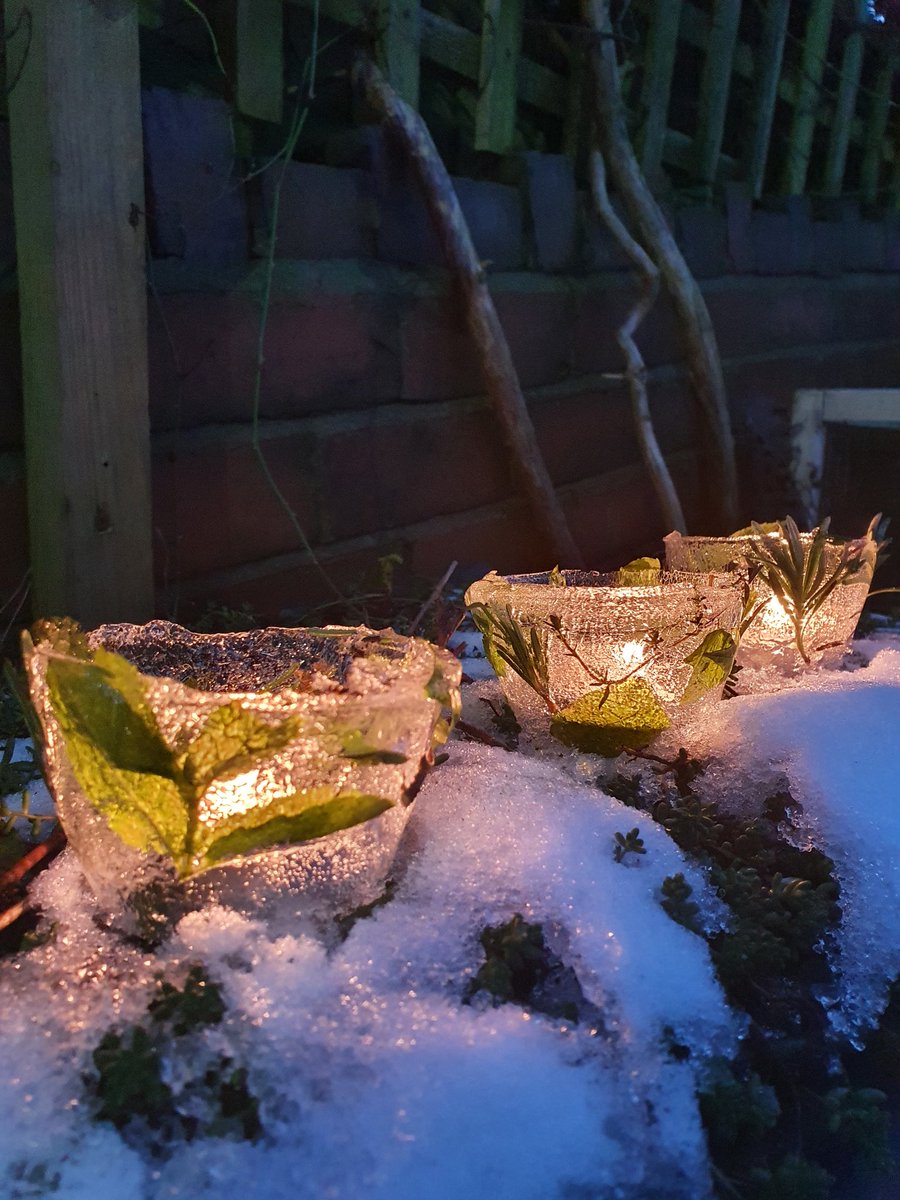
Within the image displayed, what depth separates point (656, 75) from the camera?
3289 mm

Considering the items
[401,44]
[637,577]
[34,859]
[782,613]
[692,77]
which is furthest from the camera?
[692,77]

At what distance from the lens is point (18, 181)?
66.0 inches

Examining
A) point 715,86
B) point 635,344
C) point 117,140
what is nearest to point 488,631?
point 117,140

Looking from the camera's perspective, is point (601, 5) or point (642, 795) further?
point (601, 5)

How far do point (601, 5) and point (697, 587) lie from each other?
2.27m

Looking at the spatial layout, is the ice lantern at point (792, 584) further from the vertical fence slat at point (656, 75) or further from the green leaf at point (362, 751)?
the vertical fence slat at point (656, 75)

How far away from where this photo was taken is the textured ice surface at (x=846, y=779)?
1.02 m

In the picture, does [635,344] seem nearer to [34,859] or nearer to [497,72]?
[497,72]

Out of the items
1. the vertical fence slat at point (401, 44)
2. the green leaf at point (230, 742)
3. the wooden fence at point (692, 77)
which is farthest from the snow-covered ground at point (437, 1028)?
the vertical fence slat at point (401, 44)

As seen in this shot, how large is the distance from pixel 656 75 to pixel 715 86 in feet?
1.26

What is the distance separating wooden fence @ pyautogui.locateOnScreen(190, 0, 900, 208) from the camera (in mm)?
2377

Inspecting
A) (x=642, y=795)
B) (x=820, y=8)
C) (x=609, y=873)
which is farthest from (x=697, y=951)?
(x=820, y=8)

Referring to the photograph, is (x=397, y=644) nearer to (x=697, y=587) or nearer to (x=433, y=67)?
(x=697, y=587)

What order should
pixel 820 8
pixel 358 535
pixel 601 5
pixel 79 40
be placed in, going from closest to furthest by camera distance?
pixel 79 40, pixel 358 535, pixel 601 5, pixel 820 8
